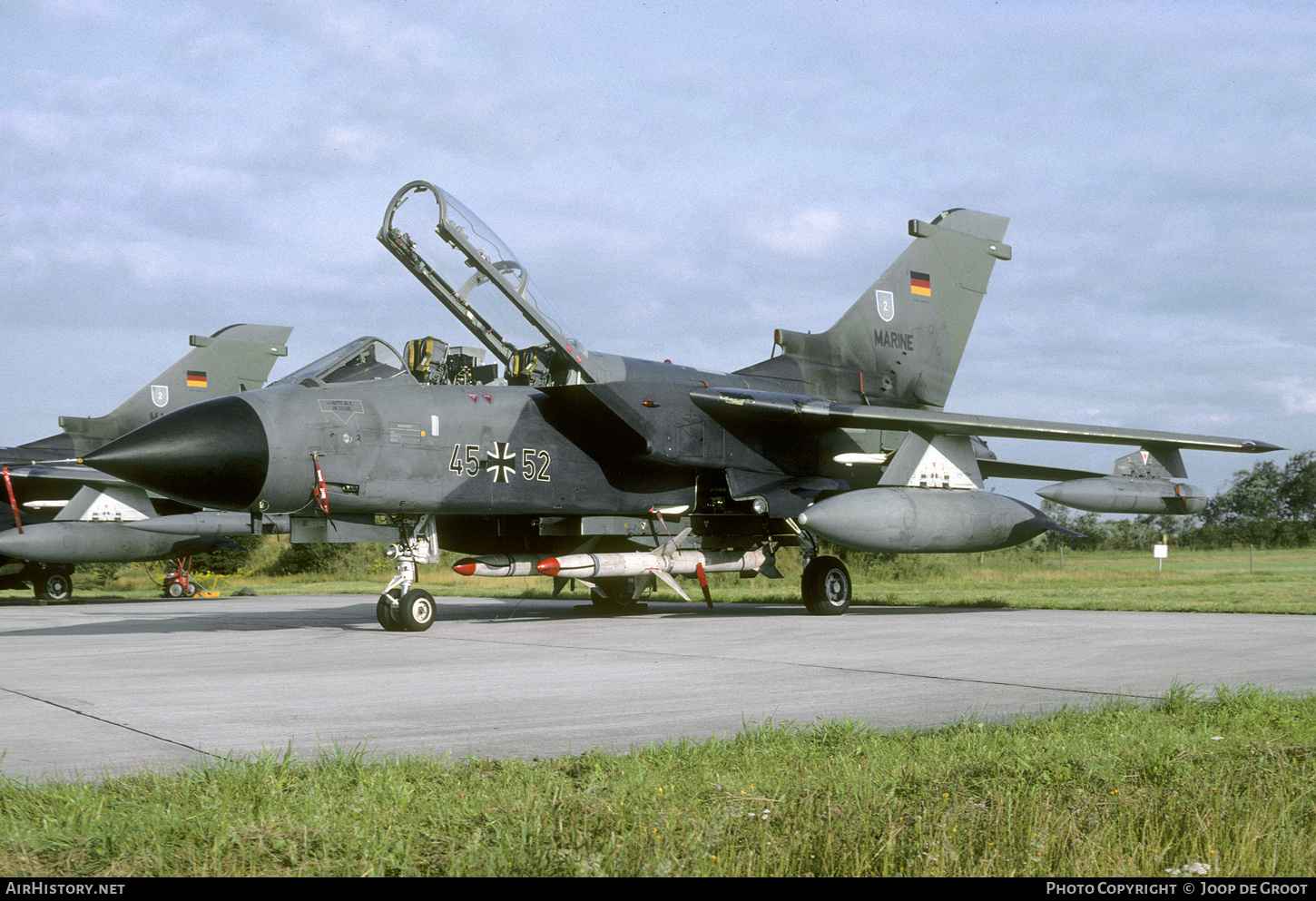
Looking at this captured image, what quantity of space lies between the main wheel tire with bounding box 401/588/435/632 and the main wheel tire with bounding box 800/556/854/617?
5.16 m

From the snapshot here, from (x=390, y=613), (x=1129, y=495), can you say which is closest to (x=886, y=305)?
(x=1129, y=495)

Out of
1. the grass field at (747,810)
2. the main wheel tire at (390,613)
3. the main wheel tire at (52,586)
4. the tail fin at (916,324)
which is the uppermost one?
the tail fin at (916,324)

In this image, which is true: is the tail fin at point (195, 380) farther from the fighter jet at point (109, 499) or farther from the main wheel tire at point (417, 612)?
the main wheel tire at point (417, 612)

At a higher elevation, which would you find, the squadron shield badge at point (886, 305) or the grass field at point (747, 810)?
the squadron shield badge at point (886, 305)

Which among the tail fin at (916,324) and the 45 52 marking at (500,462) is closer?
the 45 52 marking at (500,462)

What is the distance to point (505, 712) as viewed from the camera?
5.45m

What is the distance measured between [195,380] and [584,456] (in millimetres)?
15179

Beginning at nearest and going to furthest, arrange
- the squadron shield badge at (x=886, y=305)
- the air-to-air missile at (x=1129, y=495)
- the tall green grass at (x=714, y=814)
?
the tall green grass at (x=714, y=814), the air-to-air missile at (x=1129, y=495), the squadron shield badge at (x=886, y=305)

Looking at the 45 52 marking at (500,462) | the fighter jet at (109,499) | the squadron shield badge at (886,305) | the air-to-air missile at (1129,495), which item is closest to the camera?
the 45 52 marking at (500,462)

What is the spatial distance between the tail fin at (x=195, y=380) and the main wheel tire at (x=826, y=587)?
1491 centimetres

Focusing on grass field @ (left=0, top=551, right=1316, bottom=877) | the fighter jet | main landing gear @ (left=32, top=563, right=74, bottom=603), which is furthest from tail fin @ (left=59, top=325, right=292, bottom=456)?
grass field @ (left=0, top=551, right=1316, bottom=877)

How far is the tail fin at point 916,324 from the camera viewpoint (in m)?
15.6

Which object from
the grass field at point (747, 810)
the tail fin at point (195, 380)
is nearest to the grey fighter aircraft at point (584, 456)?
the grass field at point (747, 810)
